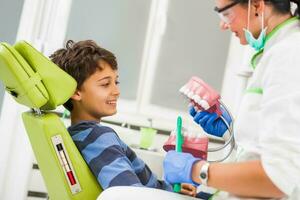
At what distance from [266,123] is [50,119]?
26.9 inches

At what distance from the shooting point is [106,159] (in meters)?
1.22

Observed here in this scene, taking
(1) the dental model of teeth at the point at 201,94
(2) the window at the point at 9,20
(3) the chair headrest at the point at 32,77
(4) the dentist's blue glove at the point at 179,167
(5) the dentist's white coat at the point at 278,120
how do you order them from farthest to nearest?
1. (2) the window at the point at 9,20
2. (1) the dental model of teeth at the point at 201,94
3. (3) the chair headrest at the point at 32,77
4. (4) the dentist's blue glove at the point at 179,167
5. (5) the dentist's white coat at the point at 278,120

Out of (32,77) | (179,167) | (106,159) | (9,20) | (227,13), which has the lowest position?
(106,159)

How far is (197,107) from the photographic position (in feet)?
4.28

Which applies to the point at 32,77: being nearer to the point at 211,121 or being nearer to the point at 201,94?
the point at 201,94

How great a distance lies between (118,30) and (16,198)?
1.47m

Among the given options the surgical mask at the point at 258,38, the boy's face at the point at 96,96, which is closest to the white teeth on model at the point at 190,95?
the surgical mask at the point at 258,38

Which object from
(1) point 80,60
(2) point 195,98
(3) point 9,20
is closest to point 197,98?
(2) point 195,98

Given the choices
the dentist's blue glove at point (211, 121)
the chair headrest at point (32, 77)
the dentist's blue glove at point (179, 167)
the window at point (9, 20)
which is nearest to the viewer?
the dentist's blue glove at point (179, 167)

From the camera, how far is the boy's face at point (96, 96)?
4.75ft

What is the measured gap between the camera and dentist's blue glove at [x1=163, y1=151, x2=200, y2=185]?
0.93 metres

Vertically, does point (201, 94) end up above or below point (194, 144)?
above

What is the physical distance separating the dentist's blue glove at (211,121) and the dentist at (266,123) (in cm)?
37

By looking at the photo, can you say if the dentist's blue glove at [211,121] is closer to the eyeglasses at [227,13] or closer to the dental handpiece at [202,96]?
the dental handpiece at [202,96]
